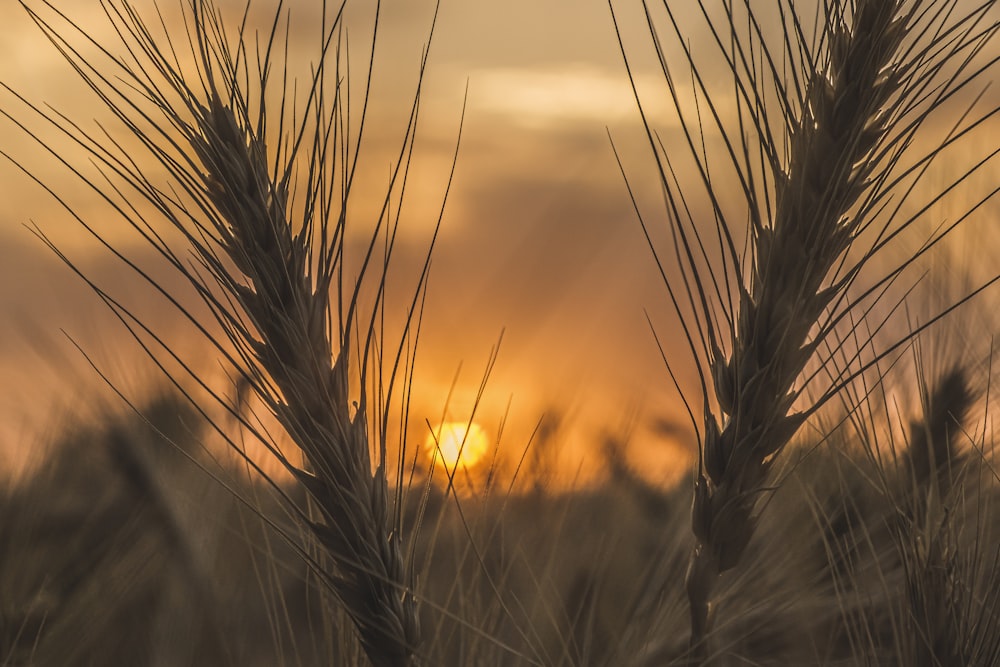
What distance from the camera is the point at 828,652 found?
972 millimetres

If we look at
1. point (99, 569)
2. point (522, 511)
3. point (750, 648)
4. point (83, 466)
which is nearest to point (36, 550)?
point (99, 569)

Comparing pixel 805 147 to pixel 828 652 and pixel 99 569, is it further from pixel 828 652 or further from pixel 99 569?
pixel 99 569

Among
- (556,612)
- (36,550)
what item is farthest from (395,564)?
(36,550)

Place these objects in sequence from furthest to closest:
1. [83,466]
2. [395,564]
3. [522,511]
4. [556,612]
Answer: [83,466] → [522,511] → [556,612] → [395,564]

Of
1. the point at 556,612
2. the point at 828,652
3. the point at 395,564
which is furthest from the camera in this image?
the point at 556,612

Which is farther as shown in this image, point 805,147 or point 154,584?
point 154,584

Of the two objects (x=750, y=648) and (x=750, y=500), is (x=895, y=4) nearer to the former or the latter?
(x=750, y=500)

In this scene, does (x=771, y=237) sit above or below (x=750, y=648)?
above

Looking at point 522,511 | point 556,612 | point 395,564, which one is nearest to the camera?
point 395,564

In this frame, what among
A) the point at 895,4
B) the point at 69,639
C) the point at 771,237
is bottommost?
the point at 69,639

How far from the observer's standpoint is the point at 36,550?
4.25 ft

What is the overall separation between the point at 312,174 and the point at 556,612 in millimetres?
663

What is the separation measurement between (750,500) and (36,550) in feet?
3.45

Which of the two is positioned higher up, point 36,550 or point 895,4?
point 895,4
